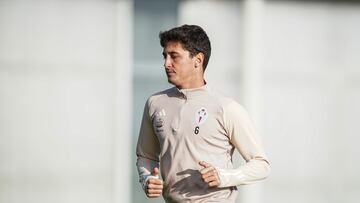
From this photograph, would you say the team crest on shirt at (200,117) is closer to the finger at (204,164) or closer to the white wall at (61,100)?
the finger at (204,164)

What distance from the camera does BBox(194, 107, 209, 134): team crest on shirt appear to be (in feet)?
14.5

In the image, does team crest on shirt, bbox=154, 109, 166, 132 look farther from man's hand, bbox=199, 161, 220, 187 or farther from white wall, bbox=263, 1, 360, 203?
white wall, bbox=263, 1, 360, 203

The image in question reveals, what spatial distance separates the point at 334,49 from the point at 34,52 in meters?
2.59

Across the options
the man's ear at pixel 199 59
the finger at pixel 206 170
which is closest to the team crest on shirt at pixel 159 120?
the man's ear at pixel 199 59

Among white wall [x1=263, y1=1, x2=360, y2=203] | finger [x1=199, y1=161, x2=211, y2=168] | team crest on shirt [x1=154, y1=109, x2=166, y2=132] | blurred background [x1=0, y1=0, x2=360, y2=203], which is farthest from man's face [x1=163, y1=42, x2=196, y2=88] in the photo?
white wall [x1=263, y1=1, x2=360, y2=203]

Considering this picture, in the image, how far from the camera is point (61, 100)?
8.16 metres

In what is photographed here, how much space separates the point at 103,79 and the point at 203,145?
389 centimetres

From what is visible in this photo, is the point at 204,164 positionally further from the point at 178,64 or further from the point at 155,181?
the point at 178,64

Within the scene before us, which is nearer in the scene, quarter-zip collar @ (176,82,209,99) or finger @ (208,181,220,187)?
finger @ (208,181,220,187)

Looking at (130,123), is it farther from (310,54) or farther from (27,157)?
(310,54)

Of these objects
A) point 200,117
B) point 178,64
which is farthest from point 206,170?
point 178,64

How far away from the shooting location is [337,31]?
8.60 m

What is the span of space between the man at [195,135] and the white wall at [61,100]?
11.9 feet

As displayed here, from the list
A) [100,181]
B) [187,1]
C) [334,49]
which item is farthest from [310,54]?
[100,181]
